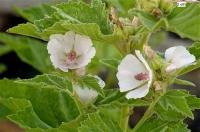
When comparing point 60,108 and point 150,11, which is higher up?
point 150,11

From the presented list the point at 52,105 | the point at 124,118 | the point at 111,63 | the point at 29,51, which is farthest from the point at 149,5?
the point at 29,51

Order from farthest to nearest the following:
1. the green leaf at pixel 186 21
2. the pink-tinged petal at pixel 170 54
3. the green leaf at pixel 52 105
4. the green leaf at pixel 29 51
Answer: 1. the green leaf at pixel 29 51
2. the green leaf at pixel 52 105
3. the pink-tinged petal at pixel 170 54
4. the green leaf at pixel 186 21

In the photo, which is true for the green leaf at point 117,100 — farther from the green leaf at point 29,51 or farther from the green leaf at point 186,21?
the green leaf at point 29,51

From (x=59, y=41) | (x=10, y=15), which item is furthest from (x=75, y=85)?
(x=10, y=15)

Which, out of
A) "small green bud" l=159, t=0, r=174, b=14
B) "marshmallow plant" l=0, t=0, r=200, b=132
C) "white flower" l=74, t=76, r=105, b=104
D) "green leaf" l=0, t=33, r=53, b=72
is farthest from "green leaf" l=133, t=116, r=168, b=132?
"green leaf" l=0, t=33, r=53, b=72

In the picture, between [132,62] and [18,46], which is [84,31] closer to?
[132,62]

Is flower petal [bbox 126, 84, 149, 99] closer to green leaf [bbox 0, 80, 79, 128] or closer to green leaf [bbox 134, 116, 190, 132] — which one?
green leaf [bbox 134, 116, 190, 132]

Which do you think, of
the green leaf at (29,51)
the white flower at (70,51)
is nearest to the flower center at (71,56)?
the white flower at (70,51)
